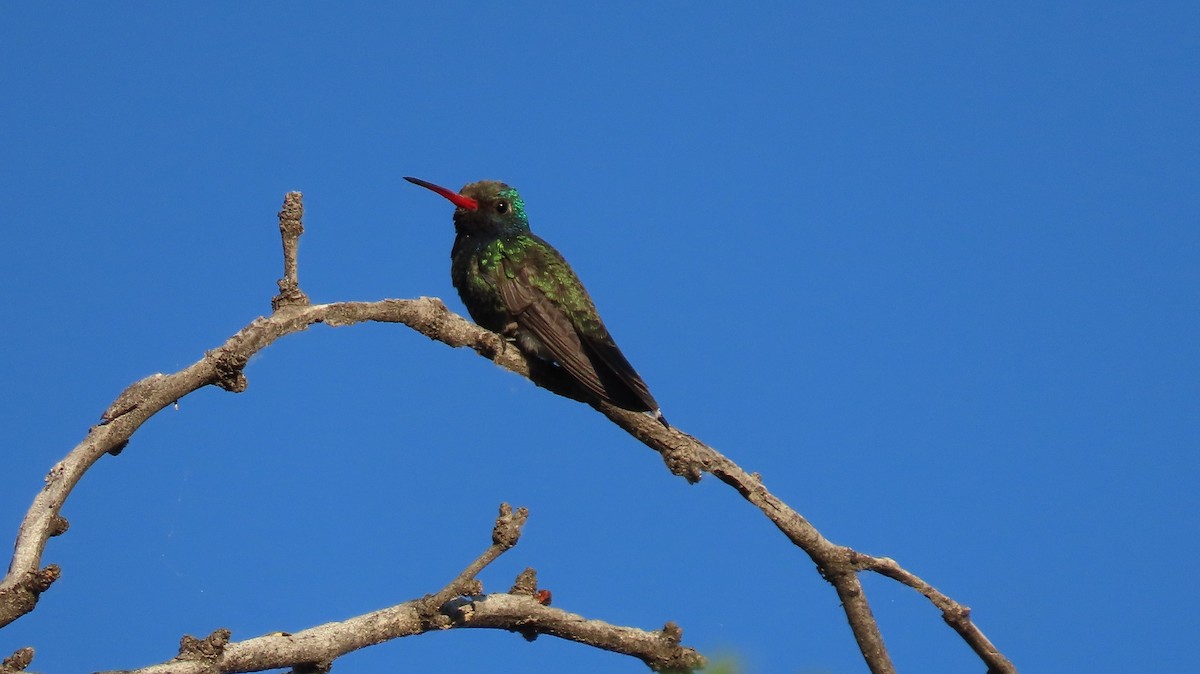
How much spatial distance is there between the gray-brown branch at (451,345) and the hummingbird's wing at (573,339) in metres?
0.10

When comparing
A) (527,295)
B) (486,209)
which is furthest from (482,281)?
(486,209)

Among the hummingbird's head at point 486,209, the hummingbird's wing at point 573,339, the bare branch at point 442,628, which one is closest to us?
the bare branch at point 442,628

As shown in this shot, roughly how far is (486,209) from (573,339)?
137 cm

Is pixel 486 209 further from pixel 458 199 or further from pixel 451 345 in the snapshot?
pixel 451 345

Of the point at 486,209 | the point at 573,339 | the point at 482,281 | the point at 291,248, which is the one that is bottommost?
the point at 291,248

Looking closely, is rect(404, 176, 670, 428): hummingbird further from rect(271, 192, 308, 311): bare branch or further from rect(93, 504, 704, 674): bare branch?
rect(271, 192, 308, 311): bare branch

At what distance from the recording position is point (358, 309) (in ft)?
16.7

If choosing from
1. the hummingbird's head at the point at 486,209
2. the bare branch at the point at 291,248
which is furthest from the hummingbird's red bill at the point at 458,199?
the bare branch at the point at 291,248

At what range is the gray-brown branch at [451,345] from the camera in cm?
379

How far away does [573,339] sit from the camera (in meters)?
7.06

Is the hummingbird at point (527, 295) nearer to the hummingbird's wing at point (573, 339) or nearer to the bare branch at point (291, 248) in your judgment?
the hummingbird's wing at point (573, 339)

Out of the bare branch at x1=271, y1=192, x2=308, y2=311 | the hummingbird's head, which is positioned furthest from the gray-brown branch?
the hummingbird's head

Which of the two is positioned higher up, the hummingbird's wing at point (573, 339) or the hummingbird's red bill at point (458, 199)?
the hummingbird's red bill at point (458, 199)

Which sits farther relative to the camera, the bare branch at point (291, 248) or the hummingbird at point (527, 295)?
the hummingbird at point (527, 295)
